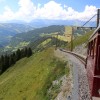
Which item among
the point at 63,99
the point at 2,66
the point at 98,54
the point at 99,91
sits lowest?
the point at 2,66

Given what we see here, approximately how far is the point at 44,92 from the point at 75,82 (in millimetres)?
8680

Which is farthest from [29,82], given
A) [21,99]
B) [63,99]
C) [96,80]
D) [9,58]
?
[9,58]

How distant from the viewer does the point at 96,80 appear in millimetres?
16766

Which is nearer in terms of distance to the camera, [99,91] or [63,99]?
[99,91]

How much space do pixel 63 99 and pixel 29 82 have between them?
2546 centimetres

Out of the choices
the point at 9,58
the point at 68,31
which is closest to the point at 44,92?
the point at 68,31

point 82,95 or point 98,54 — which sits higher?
point 98,54

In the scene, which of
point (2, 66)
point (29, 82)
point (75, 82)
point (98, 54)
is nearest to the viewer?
point (98, 54)

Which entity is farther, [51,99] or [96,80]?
[51,99]

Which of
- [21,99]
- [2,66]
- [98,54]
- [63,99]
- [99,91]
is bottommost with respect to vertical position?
[2,66]

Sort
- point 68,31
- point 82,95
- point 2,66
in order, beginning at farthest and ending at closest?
1. point 2,66
2. point 68,31
3. point 82,95

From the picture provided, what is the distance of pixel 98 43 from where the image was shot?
16.4 metres

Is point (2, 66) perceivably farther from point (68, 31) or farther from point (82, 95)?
point (82, 95)

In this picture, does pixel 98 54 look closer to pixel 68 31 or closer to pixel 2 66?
pixel 68 31
